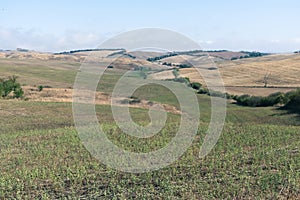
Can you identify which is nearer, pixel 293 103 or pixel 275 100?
pixel 293 103

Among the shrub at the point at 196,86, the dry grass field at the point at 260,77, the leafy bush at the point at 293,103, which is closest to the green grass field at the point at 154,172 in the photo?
the leafy bush at the point at 293,103

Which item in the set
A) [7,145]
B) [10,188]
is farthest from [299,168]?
[7,145]

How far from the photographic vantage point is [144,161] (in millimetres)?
19141

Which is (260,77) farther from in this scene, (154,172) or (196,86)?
(154,172)

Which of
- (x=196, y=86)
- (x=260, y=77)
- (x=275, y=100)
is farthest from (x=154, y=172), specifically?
(x=260, y=77)

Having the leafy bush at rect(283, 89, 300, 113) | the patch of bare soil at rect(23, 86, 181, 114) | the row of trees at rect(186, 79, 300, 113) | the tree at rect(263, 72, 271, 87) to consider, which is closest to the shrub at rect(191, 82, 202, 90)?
the row of trees at rect(186, 79, 300, 113)

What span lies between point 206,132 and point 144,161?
10.5 meters

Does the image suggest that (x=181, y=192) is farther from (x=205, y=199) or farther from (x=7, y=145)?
(x=7, y=145)

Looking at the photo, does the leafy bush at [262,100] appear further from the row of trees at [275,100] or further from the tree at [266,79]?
the tree at [266,79]

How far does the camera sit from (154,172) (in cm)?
1697

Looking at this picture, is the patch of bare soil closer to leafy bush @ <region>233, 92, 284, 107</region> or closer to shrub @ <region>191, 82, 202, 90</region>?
leafy bush @ <region>233, 92, 284, 107</region>

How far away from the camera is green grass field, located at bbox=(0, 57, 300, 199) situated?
1406 centimetres

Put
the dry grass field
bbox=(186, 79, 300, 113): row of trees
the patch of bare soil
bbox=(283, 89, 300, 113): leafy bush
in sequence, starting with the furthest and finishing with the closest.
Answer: the dry grass field, the patch of bare soil, bbox=(186, 79, 300, 113): row of trees, bbox=(283, 89, 300, 113): leafy bush

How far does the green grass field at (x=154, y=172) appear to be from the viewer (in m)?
14.1
